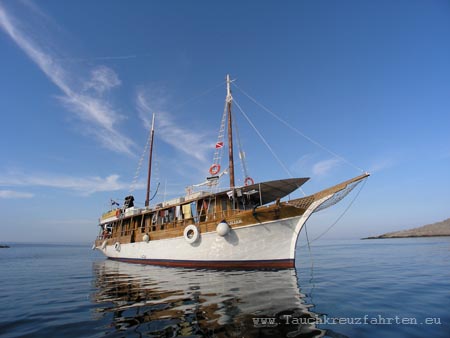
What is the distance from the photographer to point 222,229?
16500 millimetres

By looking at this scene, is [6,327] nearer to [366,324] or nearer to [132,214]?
[366,324]

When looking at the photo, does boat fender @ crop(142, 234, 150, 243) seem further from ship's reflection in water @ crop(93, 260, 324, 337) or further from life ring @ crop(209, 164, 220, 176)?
ship's reflection in water @ crop(93, 260, 324, 337)

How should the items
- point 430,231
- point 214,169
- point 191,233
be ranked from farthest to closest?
1. point 430,231
2. point 214,169
3. point 191,233

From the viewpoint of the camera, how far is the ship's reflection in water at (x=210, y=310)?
5977mm

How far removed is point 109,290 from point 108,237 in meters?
22.4

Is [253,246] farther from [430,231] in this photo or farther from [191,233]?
[430,231]

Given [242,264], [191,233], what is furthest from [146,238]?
[242,264]

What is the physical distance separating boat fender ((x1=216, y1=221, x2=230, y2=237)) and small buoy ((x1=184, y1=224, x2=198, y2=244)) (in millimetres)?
2221

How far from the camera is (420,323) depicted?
20.9 ft

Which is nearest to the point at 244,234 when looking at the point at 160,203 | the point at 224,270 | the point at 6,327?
the point at 224,270

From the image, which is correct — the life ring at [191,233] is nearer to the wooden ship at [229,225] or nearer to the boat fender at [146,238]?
the wooden ship at [229,225]

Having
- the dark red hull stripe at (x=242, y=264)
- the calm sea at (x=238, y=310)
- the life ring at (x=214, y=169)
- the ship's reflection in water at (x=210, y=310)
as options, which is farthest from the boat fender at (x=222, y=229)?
the life ring at (x=214, y=169)

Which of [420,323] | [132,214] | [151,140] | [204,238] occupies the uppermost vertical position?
[151,140]

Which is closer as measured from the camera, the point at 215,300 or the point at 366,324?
the point at 366,324
